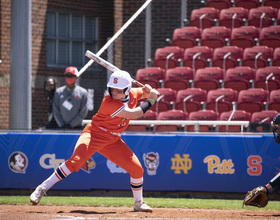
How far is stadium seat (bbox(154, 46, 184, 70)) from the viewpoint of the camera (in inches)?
564

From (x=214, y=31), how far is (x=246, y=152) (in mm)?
5969

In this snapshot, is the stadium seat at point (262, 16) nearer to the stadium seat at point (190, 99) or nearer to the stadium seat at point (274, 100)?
the stadium seat at point (274, 100)

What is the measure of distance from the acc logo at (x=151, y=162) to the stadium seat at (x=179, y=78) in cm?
402

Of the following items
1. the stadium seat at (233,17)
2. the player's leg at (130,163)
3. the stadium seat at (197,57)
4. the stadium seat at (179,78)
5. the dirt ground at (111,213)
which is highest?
the stadium seat at (233,17)

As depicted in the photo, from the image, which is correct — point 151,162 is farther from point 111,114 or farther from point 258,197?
point 258,197

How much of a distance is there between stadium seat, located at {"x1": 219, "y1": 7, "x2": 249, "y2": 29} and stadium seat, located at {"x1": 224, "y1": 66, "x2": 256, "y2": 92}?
2257mm

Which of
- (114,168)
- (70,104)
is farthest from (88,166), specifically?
(70,104)

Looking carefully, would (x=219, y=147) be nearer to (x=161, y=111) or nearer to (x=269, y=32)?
(x=161, y=111)

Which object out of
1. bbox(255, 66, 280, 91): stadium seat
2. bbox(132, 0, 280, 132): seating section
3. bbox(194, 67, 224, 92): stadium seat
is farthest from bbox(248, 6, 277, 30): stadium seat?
bbox(194, 67, 224, 92): stadium seat

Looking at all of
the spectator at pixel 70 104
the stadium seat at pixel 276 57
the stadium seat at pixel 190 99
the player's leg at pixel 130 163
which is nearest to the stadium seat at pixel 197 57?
the stadium seat at pixel 190 99

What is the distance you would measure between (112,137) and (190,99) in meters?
5.62

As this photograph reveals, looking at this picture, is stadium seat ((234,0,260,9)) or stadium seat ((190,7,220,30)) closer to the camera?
stadium seat ((190,7,220,30))

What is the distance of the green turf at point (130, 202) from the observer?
8.41 meters

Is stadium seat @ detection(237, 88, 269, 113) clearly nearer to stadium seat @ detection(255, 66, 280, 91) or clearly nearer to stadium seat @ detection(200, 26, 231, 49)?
stadium seat @ detection(255, 66, 280, 91)
